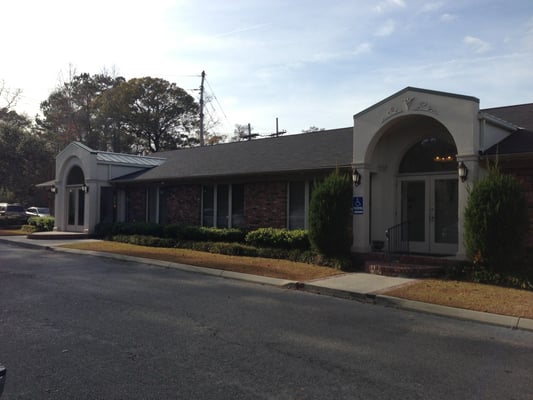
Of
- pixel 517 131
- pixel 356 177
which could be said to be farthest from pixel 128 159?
pixel 517 131

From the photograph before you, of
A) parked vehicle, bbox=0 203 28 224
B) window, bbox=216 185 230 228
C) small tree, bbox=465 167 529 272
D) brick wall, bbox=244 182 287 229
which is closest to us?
small tree, bbox=465 167 529 272

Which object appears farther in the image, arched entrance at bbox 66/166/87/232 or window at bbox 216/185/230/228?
arched entrance at bbox 66/166/87/232

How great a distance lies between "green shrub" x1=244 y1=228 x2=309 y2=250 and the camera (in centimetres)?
1529

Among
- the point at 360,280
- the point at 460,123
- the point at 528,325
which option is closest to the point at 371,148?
the point at 460,123

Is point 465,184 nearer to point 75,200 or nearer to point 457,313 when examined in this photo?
point 457,313

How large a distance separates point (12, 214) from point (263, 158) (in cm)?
2522

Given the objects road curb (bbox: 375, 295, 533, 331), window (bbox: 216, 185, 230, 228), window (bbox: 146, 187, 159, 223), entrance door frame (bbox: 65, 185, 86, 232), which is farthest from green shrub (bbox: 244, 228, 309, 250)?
entrance door frame (bbox: 65, 185, 86, 232)

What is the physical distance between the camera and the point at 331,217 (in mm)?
13617

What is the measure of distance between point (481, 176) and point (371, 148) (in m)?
3.20

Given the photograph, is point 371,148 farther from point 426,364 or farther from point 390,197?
point 426,364

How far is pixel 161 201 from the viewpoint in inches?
883

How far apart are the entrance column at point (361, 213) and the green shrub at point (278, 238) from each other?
1.64 meters

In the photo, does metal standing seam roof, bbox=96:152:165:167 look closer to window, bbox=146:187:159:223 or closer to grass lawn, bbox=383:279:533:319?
window, bbox=146:187:159:223

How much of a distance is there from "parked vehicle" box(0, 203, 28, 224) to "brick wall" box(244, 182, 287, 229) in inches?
882
